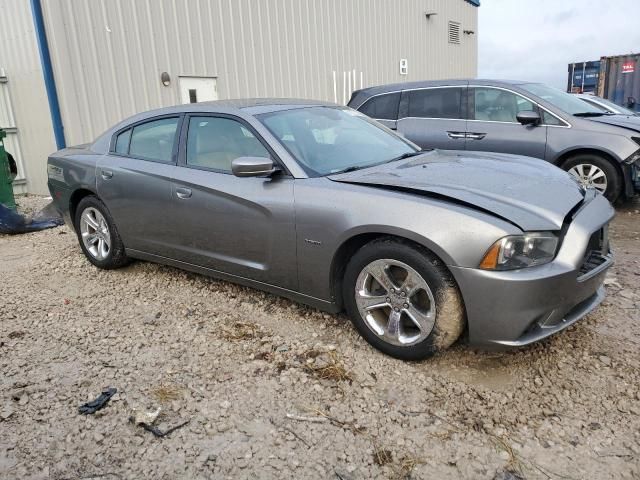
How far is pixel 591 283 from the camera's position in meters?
2.85

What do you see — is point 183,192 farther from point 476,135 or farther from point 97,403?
point 476,135

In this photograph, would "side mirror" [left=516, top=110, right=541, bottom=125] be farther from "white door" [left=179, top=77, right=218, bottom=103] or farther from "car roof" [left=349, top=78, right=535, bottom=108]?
"white door" [left=179, top=77, right=218, bottom=103]

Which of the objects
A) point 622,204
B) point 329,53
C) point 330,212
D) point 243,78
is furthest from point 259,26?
point 330,212

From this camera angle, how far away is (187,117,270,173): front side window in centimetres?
360

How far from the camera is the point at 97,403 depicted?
275 cm

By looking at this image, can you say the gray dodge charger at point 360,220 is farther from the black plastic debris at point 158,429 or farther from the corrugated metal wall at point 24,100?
the corrugated metal wall at point 24,100

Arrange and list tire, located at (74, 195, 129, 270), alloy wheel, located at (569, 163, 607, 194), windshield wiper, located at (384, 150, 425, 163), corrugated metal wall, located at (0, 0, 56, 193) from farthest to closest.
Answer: corrugated metal wall, located at (0, 0, 56, 193)
alloy wheel, located at (569, 163, 607, 194)
tire, located at (74, 195, 129, 270)
windshield wiper, located at (384, 150, 425, 163)

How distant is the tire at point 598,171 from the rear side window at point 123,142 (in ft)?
15.7

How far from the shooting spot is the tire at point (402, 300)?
2.73m

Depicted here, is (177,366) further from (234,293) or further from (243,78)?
(243,78)

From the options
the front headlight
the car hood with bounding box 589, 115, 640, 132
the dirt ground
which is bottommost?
the dirt ground

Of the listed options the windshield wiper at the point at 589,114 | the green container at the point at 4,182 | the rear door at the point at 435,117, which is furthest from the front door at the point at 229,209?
the green container at the point at 4,182

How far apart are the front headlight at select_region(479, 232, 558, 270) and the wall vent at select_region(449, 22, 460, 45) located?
1524cm

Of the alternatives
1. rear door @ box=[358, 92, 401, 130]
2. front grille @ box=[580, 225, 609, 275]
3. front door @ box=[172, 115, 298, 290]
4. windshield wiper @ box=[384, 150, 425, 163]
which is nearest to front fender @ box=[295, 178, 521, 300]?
front door @ box=[172, 115, 298, 290]
